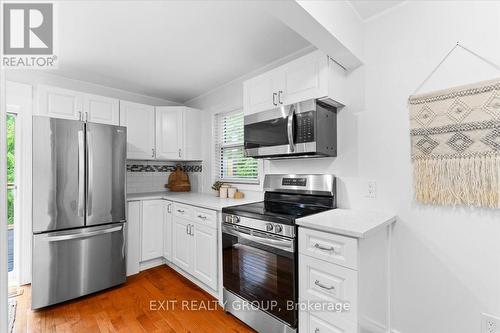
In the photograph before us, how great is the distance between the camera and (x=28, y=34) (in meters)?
1.94

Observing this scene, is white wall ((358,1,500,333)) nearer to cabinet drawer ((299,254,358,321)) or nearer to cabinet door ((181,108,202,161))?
cabinet drawer ((299,254,358,321))

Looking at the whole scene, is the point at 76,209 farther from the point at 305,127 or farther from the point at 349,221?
the point at 349,221

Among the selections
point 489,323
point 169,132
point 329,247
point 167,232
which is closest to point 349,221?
point 329,247

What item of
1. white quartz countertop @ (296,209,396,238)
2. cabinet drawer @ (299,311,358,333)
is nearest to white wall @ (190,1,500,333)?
white quartz countertop @ (296,209,396,238)

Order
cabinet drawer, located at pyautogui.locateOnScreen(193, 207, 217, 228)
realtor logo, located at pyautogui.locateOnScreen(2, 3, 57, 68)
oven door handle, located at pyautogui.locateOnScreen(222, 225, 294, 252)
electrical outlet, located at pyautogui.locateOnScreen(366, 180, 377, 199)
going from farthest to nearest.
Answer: cabinet drawer, located at pyautogui.locateOnScreen(193, 207, 217, 228) → electrical outlet, located at pyautogui.locateOnScreen(366, 180, 377, 199) → realtor logo, located at pyautogui.locateOnScreen(2, 3, 57, 68) → oven door handle, located at pyautogui.locateOnScreen(222, 225, 294, 252)

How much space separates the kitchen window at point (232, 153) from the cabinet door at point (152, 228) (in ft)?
2.93

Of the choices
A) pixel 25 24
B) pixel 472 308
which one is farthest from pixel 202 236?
pixel 25 24

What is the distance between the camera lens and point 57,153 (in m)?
2.22

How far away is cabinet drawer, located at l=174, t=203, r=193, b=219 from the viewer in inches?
101

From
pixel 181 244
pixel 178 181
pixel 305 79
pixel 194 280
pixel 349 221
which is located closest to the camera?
pixel 349 221

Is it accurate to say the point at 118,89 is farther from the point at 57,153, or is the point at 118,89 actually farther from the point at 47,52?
the point at 57,153

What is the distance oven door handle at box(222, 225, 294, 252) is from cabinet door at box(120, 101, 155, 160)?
191cm

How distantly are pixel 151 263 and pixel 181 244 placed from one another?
0.69 meters

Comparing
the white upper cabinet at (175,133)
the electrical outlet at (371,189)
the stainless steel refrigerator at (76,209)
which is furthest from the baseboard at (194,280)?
the electrical outlet at (371,189)
